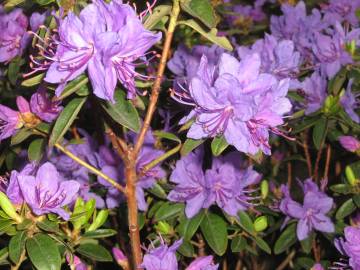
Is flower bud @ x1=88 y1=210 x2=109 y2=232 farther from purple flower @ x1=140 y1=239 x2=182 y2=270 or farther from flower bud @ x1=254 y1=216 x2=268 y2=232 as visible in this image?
flower bud @ x1=254 y1=216 x2=268 y2=232

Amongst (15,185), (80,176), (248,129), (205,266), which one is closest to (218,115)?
(248,129)

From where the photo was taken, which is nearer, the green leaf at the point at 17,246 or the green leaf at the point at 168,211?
the green leaf at the point at 17,246

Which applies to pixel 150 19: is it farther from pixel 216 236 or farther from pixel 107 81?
pixel 216 236

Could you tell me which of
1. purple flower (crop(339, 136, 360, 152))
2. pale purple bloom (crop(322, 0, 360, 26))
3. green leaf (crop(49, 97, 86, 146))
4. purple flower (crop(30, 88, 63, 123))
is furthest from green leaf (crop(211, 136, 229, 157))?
pale purple bloom (crop(322, 0, 360, 26))

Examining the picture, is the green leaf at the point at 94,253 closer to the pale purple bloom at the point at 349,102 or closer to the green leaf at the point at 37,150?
the green leaf at the point at 37,150

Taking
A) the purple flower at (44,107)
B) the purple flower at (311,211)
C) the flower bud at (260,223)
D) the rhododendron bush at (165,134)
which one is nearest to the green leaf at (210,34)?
the rhododendron bush at (165,134)

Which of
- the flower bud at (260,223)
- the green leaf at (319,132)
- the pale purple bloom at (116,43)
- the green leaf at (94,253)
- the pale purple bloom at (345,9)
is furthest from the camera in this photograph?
the pale purple bloom at (345,9)
